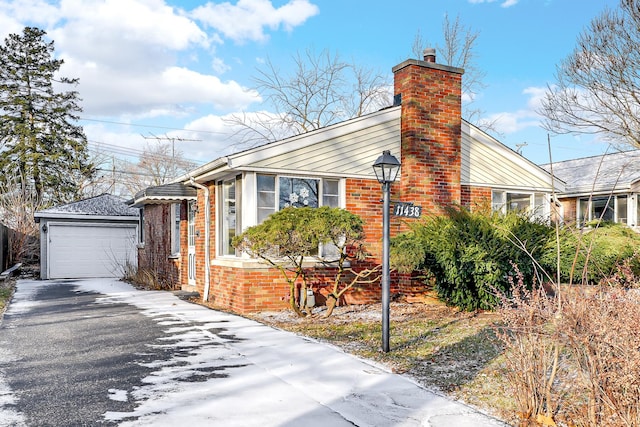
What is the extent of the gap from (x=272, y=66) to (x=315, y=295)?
1555 cm

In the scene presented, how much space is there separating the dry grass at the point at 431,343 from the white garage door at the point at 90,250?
37.7 ft

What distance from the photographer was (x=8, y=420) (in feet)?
13.4

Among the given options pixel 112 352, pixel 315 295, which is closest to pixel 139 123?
pixel 315 295

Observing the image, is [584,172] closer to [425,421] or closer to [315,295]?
[315,295]

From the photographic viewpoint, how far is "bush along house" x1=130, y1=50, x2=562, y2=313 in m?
9.73

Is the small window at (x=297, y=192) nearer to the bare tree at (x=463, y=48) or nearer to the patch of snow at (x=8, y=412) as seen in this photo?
the patch of snow at (x=8, y=412)

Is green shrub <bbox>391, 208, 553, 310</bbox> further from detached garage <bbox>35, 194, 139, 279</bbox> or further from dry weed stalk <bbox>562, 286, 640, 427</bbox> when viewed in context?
detached garage <bbox>35, 194, 139, 279</bbox>

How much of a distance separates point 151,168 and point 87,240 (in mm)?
22249

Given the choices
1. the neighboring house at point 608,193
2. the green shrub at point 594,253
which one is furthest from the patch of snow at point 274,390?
the neighboring house at point 608,193

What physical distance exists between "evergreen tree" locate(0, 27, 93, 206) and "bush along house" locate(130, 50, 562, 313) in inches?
814

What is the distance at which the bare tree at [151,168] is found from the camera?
40000mm

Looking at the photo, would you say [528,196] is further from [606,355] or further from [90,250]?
[90,250]

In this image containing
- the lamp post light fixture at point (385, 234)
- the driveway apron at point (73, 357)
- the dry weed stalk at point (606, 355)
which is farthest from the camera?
the lamp post light fixture at point (385, 234)

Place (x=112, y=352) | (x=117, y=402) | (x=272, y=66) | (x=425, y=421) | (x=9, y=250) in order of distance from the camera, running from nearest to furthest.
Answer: (x=425, y=421), (x=117, y=402), (x=112, y=352), (x=9, y=250), (x=272, y=66)
